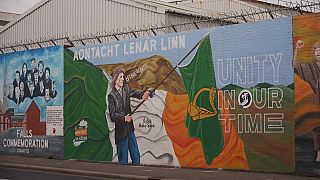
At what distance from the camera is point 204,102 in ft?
53.0

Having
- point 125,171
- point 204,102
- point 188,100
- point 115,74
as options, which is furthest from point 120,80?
point 125,171

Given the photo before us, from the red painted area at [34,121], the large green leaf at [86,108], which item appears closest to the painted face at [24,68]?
the red painted area at [34,121]

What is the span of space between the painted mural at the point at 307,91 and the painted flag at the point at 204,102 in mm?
2545

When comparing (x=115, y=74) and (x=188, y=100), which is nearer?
(x=188, y=100)

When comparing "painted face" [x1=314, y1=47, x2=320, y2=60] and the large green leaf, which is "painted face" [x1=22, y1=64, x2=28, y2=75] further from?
"painted face" [x1=314, y1=47, x2=320, y2=60]

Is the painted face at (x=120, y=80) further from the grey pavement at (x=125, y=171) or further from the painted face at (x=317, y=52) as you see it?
the painted face at (x=317, y=52)

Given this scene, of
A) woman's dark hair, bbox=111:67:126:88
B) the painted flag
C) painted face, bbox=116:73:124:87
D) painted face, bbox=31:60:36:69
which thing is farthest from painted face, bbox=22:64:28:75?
the painted flag

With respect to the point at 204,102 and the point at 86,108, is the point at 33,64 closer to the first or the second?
the point at 86,108

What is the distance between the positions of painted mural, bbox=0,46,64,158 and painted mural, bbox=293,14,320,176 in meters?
10.0

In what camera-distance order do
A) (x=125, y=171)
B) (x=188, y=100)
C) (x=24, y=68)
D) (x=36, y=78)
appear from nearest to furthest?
1. (x=125, y=171)
2. (x=188, y=100)
3. (x=36, y=78)
4. (x=24, y=68)

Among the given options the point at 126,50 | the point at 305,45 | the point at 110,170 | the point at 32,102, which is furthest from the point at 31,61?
the point at 305,45

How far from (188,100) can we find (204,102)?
61 cm

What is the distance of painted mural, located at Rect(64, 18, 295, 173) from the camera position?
47.6ft

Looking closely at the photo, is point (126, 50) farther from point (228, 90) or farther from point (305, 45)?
point (305, 45)
